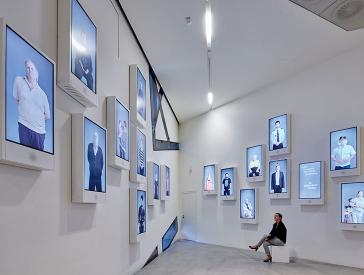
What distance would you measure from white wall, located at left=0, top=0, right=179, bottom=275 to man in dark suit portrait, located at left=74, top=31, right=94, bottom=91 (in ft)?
0.95

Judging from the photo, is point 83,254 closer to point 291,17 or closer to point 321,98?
→ point 291,17

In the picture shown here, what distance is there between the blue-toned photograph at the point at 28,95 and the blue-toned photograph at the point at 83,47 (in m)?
0.68

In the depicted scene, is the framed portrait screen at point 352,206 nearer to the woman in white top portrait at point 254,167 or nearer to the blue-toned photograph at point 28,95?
the woman in white top portrait at point 254,167

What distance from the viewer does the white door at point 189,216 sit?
14.7 m

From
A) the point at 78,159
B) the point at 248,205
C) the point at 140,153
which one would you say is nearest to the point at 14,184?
the point at 78,159

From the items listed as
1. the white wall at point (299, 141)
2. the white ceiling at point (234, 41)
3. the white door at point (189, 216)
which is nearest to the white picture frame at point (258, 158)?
the white wall at point (299, 141)

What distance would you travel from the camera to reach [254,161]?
11469mm

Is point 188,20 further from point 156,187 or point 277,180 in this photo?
point 277,180

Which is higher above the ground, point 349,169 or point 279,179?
point 349,169

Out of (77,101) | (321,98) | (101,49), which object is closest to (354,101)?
(321,98)

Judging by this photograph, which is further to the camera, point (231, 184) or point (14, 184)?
point (231, 184)

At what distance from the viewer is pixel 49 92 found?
3.18m

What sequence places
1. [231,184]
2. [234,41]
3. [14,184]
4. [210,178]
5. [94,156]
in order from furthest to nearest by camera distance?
[210,178], [231,184], [234,41], [94,156], [14,184]

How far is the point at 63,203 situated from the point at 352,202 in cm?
656
